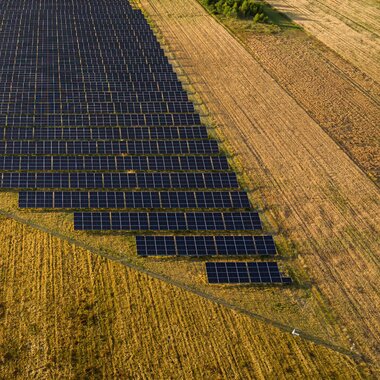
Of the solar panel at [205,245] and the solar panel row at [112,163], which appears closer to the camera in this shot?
the solar panel at [205,245]

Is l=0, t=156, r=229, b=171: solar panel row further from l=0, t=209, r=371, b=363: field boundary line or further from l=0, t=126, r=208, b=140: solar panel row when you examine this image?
l=0, t=209, r=371, b=363: field boundary line

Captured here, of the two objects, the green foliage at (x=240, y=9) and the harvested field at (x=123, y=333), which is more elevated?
the green foliage at (x=240, y=9)

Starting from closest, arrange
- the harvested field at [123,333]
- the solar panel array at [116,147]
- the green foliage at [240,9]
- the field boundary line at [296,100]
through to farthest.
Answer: the harvested field at [123,333] → the solar panel array at [116,147] → the field boundary line at [296,100] → the green foliage at [240,9]

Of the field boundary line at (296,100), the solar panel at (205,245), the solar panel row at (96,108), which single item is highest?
the field boundary line at (296,100)

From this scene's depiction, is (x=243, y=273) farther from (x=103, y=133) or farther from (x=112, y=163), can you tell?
(x=103, y=133)

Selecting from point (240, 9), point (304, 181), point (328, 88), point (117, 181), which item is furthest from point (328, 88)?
point (117, 181)

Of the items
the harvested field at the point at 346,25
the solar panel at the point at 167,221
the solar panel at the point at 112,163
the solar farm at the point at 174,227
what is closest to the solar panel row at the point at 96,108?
the solar farm at the point at 174,227

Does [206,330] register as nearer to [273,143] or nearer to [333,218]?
[333,218]

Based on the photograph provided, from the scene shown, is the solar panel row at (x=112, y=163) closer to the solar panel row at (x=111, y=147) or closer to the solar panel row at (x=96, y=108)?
the solar panel row at (x=111, y=147)
